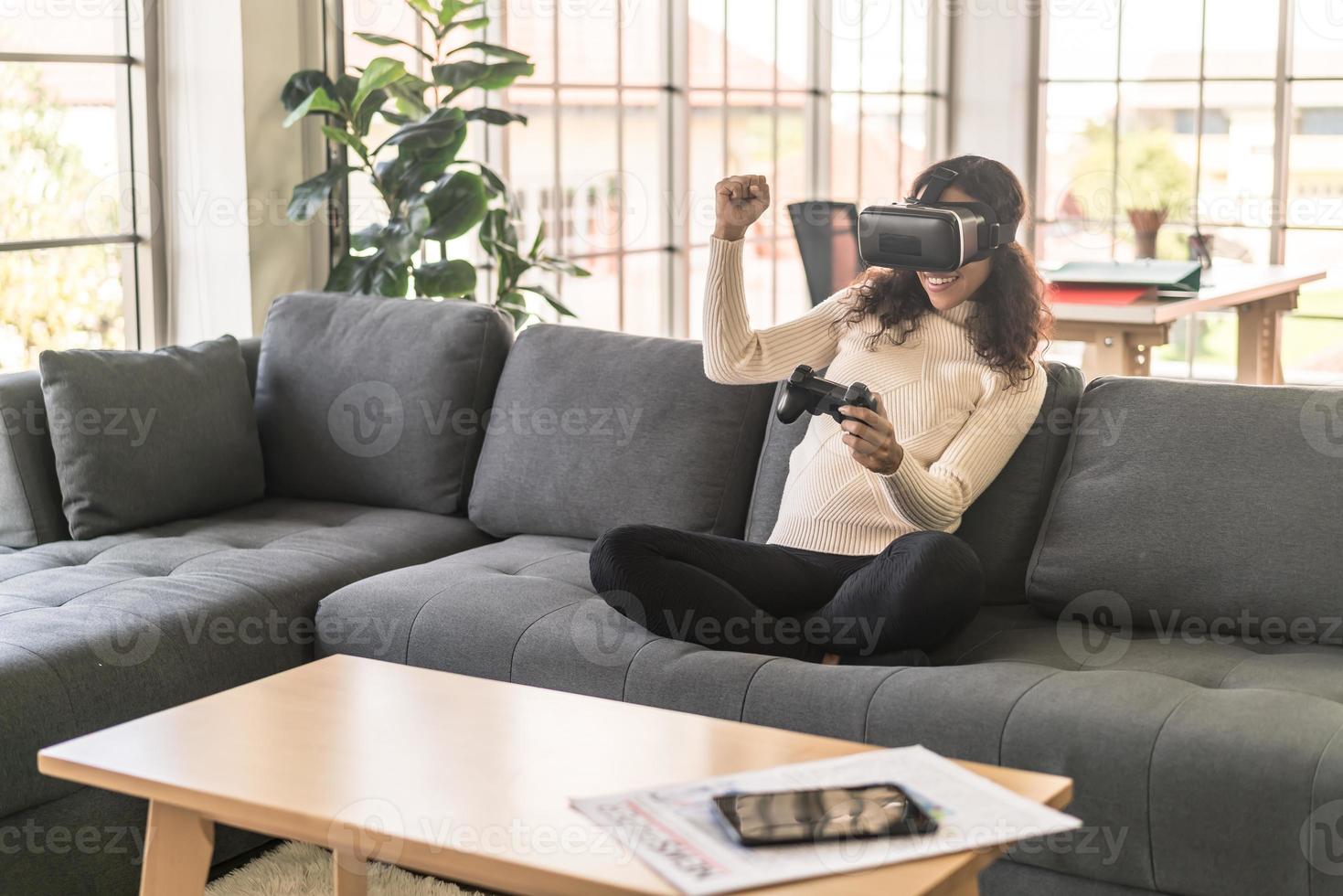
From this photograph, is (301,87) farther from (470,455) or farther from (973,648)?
(973,648)

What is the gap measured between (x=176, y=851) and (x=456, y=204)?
85.2 inches

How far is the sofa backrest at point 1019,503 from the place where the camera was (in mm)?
2451

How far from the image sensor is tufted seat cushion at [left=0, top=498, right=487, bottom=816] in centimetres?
207

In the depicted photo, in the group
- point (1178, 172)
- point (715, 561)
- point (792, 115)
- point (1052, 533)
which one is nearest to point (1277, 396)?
point (1052, 533)

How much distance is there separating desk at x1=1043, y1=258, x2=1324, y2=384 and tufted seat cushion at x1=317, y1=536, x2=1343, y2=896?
104 cm

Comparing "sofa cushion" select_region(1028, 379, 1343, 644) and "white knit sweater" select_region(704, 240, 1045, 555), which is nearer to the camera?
"sofa cushion" select_region(1028, 379, 1343, 644)

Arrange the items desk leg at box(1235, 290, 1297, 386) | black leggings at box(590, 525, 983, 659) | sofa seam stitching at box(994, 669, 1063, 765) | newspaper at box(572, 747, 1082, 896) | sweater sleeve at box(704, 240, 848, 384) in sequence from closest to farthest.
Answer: newspaper at box(572, 747, 1082, 896), sofa seam stitching at box(994, 669, 1063, 765), black leggings at box(590, 525, 983, 659), sweater sleeve at box(704, 240, 848, 384), desk leg at box(1235, 290, 1297, 386)

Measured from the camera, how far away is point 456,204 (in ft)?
11.6

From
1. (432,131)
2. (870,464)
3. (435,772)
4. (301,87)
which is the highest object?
(301,87)

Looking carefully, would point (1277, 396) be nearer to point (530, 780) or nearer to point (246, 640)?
point (530, 780)

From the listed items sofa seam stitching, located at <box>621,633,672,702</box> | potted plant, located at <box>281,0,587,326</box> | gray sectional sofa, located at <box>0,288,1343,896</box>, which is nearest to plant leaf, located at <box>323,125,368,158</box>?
potted plant, located at <box>281,0,587,326</box>

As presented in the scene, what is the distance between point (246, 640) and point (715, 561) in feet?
2.55

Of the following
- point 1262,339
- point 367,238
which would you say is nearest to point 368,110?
point 367,238

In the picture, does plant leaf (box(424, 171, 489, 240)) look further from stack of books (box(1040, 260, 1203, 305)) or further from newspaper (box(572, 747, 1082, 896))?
newspaper (box(572, 747, 1082, 896))
